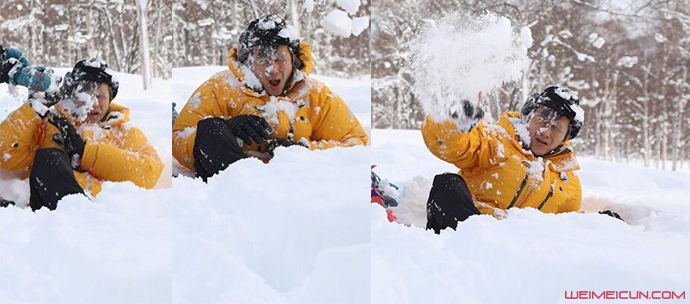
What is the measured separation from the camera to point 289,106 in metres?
1.18

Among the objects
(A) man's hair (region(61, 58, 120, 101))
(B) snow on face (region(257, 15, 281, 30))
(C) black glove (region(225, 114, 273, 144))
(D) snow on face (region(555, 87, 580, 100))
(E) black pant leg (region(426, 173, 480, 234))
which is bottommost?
(E) black pant leg (region(426, 173, 480, 234))

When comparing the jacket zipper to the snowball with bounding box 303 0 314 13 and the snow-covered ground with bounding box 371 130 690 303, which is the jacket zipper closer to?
the snow-covered ground with bounding box 371 130 690 303

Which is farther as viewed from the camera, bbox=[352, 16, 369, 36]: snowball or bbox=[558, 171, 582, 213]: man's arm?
bbox=[558, 171, 582, 213]: man's arm

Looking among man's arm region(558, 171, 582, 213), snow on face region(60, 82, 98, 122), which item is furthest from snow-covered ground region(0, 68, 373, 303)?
man's arm region(558, 171, 582, 213)

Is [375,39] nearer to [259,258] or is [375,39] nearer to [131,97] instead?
[259,258]

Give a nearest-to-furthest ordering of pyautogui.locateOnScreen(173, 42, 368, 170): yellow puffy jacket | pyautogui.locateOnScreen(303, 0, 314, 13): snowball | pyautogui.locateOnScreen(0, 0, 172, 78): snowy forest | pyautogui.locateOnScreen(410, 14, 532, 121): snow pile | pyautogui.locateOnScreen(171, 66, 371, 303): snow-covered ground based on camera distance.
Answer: pyautogui.locateOnScreen(171, 66, 371, 303): snow-covered ground < pyautogui.locateOnScreen(410, 14, 532, 121): snow pile < pyautogui.locateOnScreen(303, 0, 314, 13): snowball < pyautogui.locateOnScreen(173, 42, 368, 170): yellow puffy jacket < pyautogui.locateOnScreen(0, 0, 172, 78): snowy forest

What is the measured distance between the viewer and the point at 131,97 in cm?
177

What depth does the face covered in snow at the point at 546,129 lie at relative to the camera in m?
1.19

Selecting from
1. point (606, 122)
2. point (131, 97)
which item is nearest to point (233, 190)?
point (131, 97)

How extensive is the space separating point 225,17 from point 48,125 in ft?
1.38

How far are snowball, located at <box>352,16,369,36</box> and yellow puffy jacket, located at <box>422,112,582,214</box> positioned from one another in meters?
0.30

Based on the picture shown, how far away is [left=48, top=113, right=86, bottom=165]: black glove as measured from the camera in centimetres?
120

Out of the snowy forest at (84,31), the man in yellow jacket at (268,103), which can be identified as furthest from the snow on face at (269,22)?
the snowy forest at (84,31)

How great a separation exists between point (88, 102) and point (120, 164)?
5.8 inches
